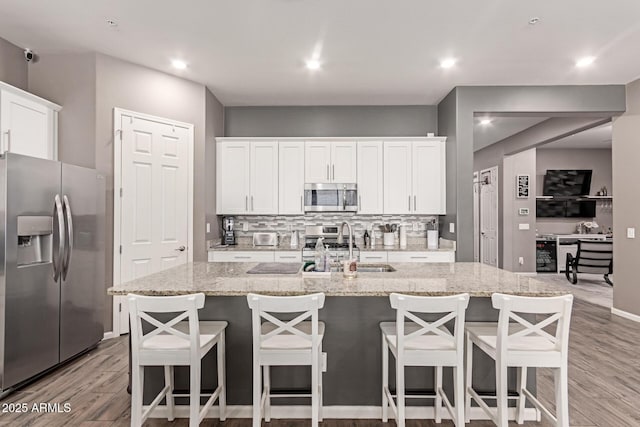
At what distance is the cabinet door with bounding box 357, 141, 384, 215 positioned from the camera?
5.00 metres

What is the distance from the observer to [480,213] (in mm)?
8898

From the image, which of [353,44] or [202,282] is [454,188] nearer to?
[353,44]

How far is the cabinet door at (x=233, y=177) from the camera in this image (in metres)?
5.02

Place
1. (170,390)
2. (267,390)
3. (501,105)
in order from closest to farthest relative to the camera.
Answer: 1. (267,390)
2. (170,390)
3. (501,105)

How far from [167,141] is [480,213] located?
7.49 metres

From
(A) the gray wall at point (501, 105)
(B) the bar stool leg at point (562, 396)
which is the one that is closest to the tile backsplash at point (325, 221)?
(A) the gray wall at point (501, 105)

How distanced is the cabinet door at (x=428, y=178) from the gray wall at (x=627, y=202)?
2181 mm

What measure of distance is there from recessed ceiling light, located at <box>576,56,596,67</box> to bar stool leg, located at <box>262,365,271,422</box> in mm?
4275

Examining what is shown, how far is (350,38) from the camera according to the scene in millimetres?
3320

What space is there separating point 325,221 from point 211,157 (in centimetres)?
183

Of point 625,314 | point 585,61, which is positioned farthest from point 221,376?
point 625,314

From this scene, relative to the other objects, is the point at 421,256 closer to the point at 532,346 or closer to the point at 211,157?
the point at 532,346

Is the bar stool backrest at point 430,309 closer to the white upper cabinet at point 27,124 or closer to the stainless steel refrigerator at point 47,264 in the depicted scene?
the stainless steel refrigerator at point 47,264

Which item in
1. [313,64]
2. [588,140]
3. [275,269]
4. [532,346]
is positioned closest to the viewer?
[532,346]
